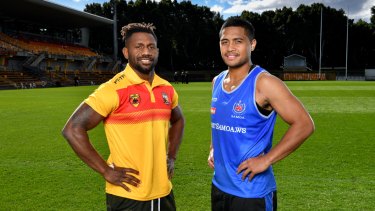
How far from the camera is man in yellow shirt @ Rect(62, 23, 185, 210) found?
2.84 m

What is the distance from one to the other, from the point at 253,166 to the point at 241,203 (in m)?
0.34

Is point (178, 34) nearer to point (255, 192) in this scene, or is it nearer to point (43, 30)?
point (43, 30)

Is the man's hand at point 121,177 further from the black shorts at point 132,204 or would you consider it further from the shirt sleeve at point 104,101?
the shirt sleeve at point 104,101

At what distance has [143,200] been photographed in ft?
9.74

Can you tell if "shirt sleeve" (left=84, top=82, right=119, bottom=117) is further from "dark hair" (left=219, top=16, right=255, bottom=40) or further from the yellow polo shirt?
"dark hair" (left=219, top=16, right=255, bottom=40)

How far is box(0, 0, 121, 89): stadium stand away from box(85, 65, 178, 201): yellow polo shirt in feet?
121

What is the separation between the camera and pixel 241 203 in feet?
9.53

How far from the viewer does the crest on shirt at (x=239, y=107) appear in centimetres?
284

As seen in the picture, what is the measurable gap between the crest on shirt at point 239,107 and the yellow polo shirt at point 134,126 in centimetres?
60

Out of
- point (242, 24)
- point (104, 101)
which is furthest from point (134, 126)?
point (242, 24)

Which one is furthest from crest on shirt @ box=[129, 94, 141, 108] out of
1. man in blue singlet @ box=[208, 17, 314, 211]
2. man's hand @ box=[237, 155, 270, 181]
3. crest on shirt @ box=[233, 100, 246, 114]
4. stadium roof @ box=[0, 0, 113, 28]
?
stadium roof @ box=[0, 0, 113, 28]

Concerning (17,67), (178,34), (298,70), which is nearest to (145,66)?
(17,67)

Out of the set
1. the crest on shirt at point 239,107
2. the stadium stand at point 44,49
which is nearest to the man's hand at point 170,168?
the crest on shirt at point 239,107

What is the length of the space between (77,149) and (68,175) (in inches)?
145
